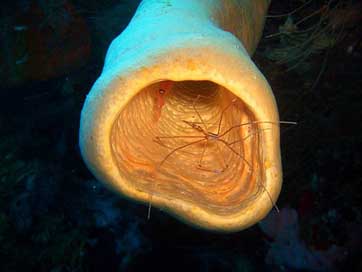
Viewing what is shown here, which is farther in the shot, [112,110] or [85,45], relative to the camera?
[85,45]

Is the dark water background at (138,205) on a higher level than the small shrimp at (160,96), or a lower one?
lower

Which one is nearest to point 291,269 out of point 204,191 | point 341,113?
point 341,113

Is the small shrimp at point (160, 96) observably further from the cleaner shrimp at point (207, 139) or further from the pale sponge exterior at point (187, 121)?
the cleaner shrimp at point (207, 139)

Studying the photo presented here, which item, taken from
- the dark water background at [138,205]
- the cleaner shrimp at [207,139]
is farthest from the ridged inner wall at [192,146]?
the dark water background at [138,205]

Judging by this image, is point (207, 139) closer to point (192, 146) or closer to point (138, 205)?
point (192, 146)

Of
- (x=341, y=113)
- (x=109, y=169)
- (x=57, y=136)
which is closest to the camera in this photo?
(x=109, y=169)

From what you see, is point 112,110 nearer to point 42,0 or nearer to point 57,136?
point 42,0

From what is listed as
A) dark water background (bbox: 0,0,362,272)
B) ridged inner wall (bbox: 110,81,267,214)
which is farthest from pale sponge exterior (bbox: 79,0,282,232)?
dark water background (bbox: 0,0,362,272)

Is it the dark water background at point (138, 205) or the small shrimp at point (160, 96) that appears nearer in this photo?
the small shrimp at point (160, 96)

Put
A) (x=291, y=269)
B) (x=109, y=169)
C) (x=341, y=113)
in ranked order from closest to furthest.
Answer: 1. (x=109, y=169)
2. (x=341, y=113)
3. (x=291, y=269)
